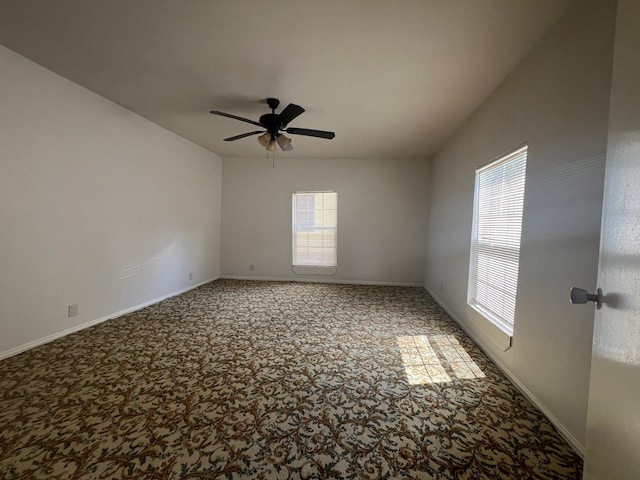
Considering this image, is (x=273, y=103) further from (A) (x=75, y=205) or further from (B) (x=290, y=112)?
(A) (x=75, y=205)

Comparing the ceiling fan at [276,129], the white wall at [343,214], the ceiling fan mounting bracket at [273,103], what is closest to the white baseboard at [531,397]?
the white wall at [343,214]

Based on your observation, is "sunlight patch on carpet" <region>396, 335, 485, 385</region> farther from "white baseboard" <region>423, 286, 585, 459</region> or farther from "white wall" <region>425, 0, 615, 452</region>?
"white wall" <region>425, 0, 615, 452</region>

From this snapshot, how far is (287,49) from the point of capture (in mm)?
2150

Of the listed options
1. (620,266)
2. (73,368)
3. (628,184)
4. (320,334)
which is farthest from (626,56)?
(73,368)

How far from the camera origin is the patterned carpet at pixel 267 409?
4.47 ft

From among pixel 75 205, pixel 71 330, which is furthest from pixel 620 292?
pixel 71 330

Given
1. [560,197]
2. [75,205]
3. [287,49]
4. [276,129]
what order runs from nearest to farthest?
1. [560,197]
2. [287,49]
3. [75,205]
4. [276,129]

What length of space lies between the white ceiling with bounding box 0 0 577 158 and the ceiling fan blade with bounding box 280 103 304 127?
0.27 meters

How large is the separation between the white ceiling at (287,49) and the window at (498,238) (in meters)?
0.89

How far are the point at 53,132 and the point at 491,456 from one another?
4.48 m

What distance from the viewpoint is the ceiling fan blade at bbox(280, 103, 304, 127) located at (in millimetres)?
2512

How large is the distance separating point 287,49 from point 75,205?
9.16ft

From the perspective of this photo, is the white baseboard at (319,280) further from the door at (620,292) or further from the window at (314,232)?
the door at (620,292)

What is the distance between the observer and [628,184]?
782 millimetres
